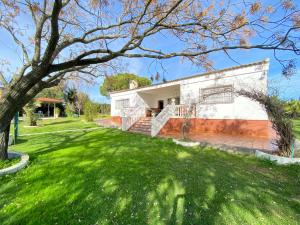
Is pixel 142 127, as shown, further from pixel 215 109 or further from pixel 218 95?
pixel 218 95

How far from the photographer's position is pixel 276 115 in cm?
606

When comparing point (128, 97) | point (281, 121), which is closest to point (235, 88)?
point (281, 121)

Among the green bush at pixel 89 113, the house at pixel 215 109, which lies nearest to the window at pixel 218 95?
the house at pixel 215 109

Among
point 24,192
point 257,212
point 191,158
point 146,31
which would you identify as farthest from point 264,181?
point 24,192

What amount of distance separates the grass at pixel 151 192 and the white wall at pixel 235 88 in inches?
194

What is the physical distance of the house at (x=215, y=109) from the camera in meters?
9.98

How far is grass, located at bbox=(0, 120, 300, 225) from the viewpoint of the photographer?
3016 mm

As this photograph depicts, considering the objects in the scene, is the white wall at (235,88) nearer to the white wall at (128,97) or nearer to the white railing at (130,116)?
the white railing at (130,116)

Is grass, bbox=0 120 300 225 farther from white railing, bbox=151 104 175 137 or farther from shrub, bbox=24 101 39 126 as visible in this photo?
shrub, bbox=24 101 39 126

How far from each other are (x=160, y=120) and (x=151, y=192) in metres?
8.39

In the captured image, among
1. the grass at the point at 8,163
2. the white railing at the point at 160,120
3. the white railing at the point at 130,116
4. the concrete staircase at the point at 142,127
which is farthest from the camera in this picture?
the white railing at the point at 130,116

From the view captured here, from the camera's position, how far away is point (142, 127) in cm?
1365

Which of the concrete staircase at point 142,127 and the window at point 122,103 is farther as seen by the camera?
the window at point 122,103

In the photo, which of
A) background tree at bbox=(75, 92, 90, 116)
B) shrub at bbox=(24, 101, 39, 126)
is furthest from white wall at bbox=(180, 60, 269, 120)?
background tree at bbox=(75, 92, 90, 116)
